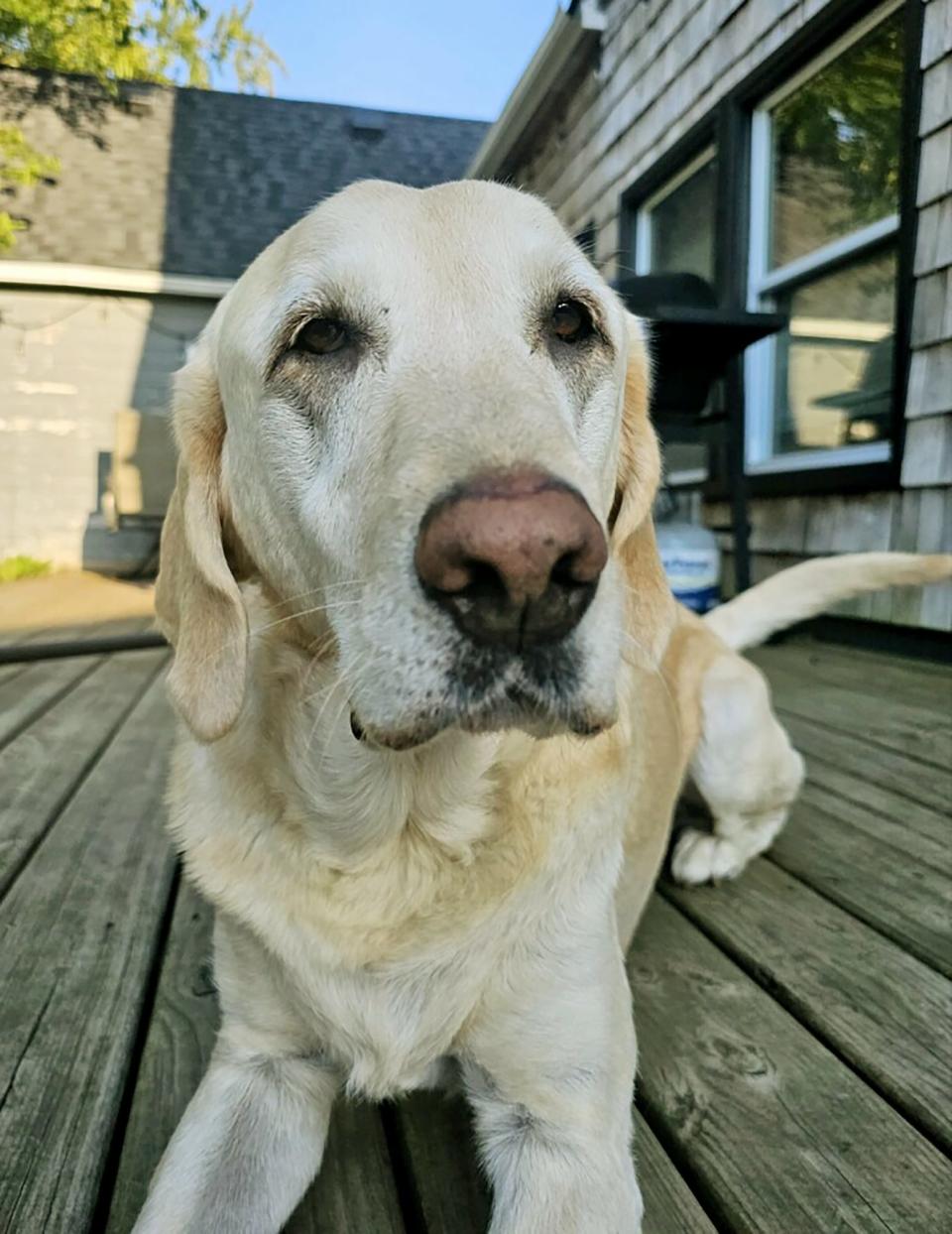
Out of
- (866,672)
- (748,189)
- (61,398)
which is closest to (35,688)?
(866,672)

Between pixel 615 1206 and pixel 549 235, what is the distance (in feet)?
4.11

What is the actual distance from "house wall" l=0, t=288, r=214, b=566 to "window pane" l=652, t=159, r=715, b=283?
20.3ft

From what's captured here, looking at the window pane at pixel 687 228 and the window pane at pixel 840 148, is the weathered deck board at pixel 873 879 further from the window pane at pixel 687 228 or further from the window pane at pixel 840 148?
the window pane at pixel 687 228

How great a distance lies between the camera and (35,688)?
12.3ft

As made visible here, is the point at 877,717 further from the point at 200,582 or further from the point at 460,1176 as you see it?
the point at 200,582

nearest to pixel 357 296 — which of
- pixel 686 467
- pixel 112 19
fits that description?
pixel 686 467

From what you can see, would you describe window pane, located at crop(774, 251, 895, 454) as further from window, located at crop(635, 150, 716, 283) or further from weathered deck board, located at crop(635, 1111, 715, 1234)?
weathered deck board, located at crop(635, 1111, 715, 1234)

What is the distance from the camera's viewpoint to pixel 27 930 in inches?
67.4

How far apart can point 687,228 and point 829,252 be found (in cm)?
151

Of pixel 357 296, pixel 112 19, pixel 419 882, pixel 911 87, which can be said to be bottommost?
pixel 419 882

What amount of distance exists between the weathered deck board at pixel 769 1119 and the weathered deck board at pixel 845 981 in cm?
3

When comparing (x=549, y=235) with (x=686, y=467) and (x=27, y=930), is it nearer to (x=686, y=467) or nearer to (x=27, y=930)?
(x=27, y=930)

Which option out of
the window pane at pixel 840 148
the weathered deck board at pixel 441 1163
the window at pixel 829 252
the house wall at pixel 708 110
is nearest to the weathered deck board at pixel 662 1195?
the weathered deck board at pixel 441 1163

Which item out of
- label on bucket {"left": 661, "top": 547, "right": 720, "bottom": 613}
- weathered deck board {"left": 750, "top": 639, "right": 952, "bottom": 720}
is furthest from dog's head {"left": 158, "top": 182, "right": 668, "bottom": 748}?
label on bucket {"left": 661, "top": 547, "right": 720, "bottom": 613}
